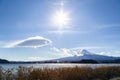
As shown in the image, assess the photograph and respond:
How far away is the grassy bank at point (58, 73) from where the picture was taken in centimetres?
1599

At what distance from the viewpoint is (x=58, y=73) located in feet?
62.6

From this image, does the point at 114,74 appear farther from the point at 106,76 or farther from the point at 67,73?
the point at 67,73

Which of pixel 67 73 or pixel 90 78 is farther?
pixel 90 78

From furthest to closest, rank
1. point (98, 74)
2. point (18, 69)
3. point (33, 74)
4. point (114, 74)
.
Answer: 1. point (114, 74)
2. point (98, 74)
3. point (33, 74)
4. point (18, 69)

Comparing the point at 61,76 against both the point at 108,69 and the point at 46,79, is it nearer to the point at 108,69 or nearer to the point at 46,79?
the point at 46,79

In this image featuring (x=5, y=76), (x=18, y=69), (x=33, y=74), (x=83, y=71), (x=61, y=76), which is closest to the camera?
(x=5, y=76)

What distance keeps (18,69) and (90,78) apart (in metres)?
7.14

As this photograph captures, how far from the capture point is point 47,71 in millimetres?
18297

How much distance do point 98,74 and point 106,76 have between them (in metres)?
0.92

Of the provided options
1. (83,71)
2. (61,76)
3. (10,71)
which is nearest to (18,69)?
(10,71)

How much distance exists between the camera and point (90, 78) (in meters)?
21.6

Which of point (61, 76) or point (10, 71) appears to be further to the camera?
point (61, 76)

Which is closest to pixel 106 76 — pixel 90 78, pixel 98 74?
pixel 98 74

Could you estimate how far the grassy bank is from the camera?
1599 centimetres
